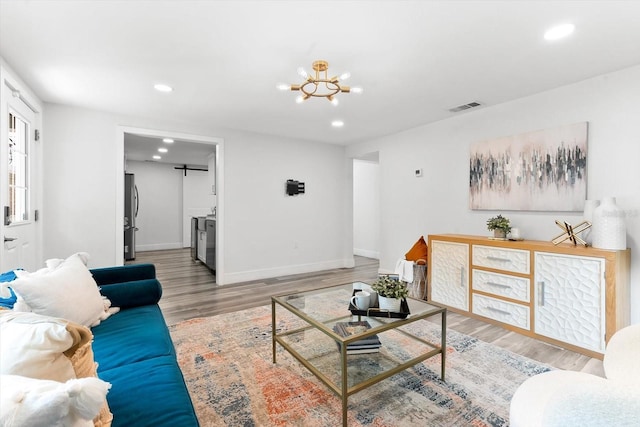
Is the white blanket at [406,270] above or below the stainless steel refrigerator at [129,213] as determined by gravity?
below

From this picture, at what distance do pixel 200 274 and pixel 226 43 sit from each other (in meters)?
3.99

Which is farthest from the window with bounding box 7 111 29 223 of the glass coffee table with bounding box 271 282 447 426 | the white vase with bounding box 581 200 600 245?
the white vase with bounding box 581 200 600 245

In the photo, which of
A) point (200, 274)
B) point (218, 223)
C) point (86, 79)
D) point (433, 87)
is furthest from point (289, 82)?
point (200, 274)

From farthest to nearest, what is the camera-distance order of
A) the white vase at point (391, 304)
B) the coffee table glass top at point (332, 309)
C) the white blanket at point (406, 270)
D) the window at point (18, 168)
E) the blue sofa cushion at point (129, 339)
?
the white blanket at point (406, 270) → the window at point (18, 168) → the white vase at point (391, 304) → the coffee table glass top at point (332, 309) → the blue sofa cushion at point (129, 339)

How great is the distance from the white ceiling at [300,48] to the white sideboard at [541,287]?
1532 mm

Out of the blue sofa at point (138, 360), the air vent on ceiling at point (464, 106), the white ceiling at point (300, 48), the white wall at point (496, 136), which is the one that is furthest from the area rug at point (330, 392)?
the air vent on ceiling at point (464, 106)

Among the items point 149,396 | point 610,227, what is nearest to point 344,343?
point 149,396

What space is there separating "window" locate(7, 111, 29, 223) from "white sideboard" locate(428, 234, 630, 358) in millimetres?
4202

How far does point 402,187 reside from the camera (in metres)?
4.52

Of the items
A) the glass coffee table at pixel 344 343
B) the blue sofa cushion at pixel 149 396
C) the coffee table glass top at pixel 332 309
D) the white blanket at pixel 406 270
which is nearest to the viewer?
the blue sofa cushion at pixel 149 396

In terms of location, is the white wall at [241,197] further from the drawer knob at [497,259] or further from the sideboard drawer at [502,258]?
the drawer knob at [497,259]

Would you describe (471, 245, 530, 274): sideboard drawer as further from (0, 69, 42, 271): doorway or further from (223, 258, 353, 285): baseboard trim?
(0, 69, 42, 271): doorway

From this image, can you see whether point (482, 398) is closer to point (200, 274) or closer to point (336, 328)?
point (336, 328)

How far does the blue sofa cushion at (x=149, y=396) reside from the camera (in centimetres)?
101
